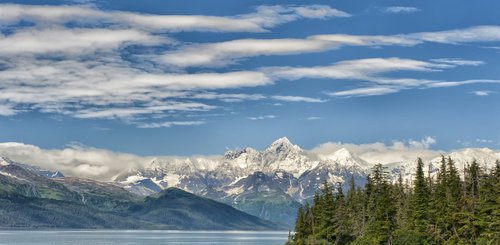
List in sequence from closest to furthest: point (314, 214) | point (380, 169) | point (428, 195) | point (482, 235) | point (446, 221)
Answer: point (482, 235) → point (446, 221) → point (428, 195) → point (380, 169) → point (314, 214)

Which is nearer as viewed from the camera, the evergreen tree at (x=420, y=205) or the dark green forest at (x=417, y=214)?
the dark green forest at (x=417, y=214)

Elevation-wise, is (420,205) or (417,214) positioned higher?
(420,205)

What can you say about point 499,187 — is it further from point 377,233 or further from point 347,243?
point 347,243

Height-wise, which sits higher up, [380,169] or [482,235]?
[380,169]

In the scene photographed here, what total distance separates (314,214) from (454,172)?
47.0 meters

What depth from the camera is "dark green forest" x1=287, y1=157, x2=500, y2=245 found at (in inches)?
5138

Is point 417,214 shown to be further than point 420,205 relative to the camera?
No

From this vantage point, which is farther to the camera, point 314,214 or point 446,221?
point 314,214

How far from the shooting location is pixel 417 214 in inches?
5797

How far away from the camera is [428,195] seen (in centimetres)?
15088

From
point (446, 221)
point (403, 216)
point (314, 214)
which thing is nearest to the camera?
point (446, 221)

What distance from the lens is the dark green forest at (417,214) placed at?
428 feet

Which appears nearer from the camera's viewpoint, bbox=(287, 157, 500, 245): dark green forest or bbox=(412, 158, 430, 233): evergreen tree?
bbox=(287, 157, 500, 245): dark green forest

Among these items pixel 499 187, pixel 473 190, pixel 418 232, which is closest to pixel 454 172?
pixel 473 190
